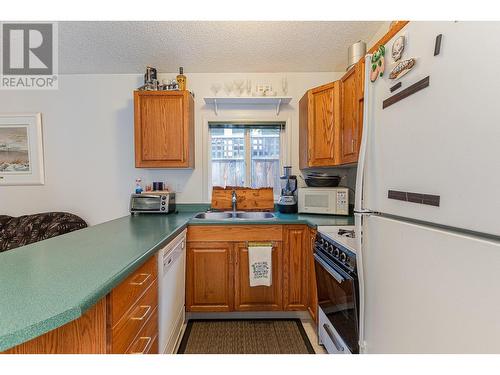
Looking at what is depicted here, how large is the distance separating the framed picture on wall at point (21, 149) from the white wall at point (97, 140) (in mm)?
73

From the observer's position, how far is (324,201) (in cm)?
231

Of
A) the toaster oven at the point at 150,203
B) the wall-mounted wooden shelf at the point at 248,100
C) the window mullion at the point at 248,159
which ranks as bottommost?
the toaster oven at the point at 150,203

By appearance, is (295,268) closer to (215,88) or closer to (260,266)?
(260,266)

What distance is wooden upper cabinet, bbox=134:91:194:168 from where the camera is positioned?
2332mm

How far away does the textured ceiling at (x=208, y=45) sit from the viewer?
1951 mm

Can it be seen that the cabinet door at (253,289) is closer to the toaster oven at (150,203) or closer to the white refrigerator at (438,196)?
the toaster oven at (150,203)

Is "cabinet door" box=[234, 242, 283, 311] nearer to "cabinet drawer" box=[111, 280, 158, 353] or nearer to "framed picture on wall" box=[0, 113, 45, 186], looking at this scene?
"cabinet drawer" box=[111, 280, 158, 353]

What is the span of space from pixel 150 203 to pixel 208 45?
161 centimetres

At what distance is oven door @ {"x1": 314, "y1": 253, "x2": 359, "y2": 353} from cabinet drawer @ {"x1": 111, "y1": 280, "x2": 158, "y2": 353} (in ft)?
3.36

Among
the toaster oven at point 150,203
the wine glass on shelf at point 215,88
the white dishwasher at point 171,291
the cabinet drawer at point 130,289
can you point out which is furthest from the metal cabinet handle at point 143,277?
the wine glass on shelf at point 215,88

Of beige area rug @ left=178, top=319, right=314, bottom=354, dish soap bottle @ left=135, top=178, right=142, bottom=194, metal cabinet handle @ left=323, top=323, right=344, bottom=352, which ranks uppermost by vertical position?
dish soap bottle @ left=135, top=178, right=142, bottom=194

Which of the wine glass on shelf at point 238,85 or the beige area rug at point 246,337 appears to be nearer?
the beige area rug at point 246,337

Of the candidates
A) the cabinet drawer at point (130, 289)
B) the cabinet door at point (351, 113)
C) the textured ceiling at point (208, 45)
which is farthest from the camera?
the textured ceiling at point (208, 45)

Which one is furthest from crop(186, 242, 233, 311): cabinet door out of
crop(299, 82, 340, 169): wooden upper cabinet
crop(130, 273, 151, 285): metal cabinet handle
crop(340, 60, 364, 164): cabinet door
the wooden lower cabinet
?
crop(340, 60, 364, 164): cabinet door
